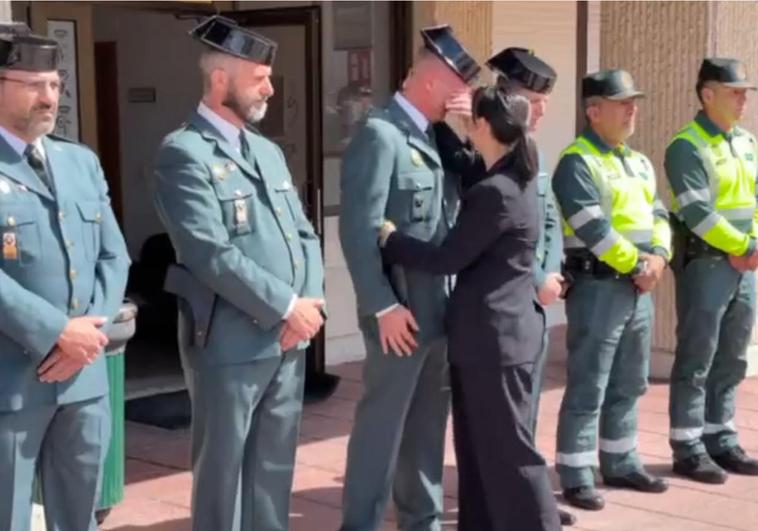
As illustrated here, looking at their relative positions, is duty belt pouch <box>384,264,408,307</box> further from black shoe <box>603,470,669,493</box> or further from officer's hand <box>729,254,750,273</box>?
officer's hand <box>729,254,750,273</box>

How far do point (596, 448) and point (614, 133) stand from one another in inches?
53.0

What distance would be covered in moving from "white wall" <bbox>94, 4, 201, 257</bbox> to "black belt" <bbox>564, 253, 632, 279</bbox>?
4772 mm

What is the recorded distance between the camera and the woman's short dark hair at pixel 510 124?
14.8 ft

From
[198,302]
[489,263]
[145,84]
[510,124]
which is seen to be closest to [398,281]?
[489,263]

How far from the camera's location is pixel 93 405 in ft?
12.8

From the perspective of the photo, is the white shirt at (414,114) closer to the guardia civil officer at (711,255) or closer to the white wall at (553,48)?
the guardia civil officer at (711,255)

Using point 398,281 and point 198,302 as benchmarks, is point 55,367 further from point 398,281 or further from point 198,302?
point 398,281

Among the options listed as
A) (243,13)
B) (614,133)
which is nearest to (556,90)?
(243,13)

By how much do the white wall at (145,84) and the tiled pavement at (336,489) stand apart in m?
3.12

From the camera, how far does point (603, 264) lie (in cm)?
553

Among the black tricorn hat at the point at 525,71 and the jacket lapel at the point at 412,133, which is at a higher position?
the black tricorn hat at the point at 525,71

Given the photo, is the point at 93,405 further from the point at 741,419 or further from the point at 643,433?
the point at 741,419

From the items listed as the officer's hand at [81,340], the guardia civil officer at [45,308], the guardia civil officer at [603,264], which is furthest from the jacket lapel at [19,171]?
the guardia civil officer at [603,264]

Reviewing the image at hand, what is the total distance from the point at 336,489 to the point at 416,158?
1.90 m
